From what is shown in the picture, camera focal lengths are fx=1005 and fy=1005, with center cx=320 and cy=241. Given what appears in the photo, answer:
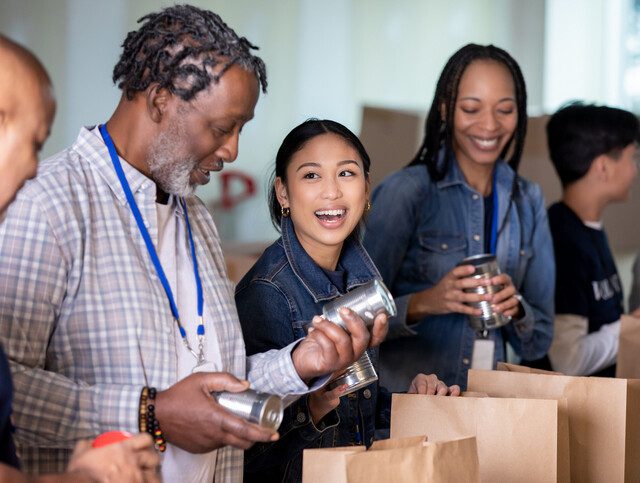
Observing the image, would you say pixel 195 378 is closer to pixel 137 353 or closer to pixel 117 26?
pixel 137 353

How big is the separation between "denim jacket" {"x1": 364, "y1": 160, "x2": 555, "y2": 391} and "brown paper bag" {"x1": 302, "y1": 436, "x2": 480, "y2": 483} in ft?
2.88

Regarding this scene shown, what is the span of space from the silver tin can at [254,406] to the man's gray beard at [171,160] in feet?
1.07

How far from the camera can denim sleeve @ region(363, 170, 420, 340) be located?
2.13 m

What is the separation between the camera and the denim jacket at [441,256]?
7.11 feet

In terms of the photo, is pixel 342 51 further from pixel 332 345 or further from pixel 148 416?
pixel 148 416

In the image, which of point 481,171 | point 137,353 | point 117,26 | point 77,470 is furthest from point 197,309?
point 117,26

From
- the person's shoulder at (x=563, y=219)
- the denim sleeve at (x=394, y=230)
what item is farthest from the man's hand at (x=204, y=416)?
the person's shoulder at (x=563, y=219)

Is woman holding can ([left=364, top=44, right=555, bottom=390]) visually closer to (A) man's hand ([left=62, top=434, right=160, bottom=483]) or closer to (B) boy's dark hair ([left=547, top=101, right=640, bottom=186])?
(B) boy's dark hair ([left=547, top=101, right=640, bottom=186])

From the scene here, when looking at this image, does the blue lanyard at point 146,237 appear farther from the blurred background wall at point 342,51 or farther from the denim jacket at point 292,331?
the blurred background wall at point 342,51

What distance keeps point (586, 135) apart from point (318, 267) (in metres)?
1.24

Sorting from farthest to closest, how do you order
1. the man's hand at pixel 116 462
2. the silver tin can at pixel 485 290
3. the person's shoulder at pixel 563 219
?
the person's shoulder at pixel 563 219 → the silver tin can at pixel 485 290 → the man's hand at pixel 116 462

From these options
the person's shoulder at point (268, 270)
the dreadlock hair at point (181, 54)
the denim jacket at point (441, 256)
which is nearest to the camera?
the dreadlock hair at point (181, 54)

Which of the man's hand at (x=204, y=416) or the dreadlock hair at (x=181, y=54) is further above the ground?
the dreadlock hair at (x=181, y=54)

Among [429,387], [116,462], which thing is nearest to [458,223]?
[429,387]
